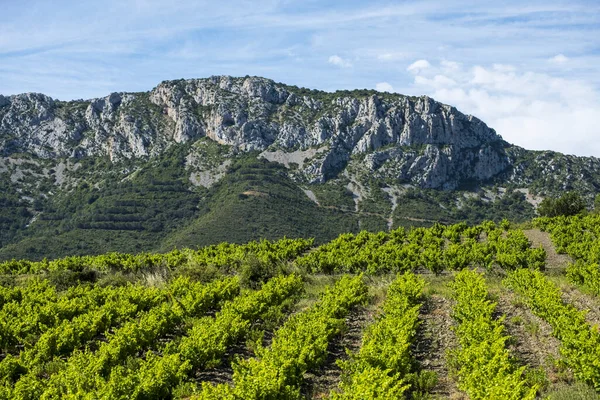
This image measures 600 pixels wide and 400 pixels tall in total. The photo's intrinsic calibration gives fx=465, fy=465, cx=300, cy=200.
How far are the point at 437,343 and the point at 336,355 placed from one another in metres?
3.71

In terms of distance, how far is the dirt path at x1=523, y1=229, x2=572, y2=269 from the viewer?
3590 centimetres

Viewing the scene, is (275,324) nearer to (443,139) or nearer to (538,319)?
(538,319)

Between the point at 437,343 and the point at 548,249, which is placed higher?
the point at 548,249

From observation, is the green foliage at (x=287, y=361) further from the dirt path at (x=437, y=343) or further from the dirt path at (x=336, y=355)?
the dirt path at (x=437, y=343)

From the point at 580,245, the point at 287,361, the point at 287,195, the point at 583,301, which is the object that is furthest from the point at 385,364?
the point at 287,195

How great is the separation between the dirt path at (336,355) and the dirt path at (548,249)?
21.3 m

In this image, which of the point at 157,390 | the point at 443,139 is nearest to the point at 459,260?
the point at 157,390

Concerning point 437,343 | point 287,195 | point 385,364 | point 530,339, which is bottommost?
point 437,343

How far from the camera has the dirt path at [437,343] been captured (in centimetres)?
1283

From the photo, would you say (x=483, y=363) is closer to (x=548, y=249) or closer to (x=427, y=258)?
(x=427, y=258)

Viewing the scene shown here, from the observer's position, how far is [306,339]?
14266 millimetres

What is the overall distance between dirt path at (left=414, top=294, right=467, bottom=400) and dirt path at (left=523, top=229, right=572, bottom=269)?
18438mm

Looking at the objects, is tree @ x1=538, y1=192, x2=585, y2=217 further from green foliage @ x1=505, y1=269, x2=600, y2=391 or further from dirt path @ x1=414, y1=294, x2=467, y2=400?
dirt path @ x1=414, y1=294, x2=467, y2=400

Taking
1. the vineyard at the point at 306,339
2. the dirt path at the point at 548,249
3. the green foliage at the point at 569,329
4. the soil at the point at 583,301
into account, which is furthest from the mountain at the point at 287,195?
the green foliage at the point at 569,329
